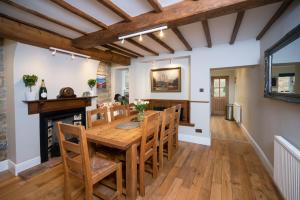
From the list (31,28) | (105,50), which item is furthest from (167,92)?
(31,28)

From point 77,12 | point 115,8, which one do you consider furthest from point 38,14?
point 115,8

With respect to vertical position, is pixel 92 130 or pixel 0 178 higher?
pixel 92 130

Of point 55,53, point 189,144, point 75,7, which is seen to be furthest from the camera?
point 189,144

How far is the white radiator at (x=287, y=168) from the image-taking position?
1.30 meters

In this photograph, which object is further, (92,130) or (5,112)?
(5,112)

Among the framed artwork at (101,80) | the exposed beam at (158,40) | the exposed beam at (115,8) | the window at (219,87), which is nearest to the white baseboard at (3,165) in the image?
the framed artwork at (101,80)

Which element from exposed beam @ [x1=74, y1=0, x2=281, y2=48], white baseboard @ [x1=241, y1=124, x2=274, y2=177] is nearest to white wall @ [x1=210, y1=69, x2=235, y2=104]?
white baseboard @ [x1=241, y1=124, x2=274, y2=177]

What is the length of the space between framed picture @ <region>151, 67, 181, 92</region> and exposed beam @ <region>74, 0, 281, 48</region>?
2.07m

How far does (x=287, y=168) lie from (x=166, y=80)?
3109 mm

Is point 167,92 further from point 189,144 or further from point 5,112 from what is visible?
point 5,112

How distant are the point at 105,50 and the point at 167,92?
2008 mm

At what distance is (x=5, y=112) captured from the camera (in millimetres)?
2434

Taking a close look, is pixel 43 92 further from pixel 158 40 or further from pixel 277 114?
pixel 277 114

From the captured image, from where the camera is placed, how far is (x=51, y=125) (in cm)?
289
